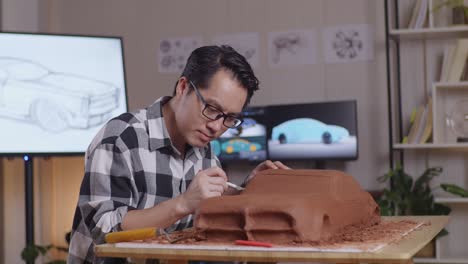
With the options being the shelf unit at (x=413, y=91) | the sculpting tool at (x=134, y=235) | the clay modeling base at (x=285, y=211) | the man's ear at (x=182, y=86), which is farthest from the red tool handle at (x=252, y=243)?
the shelf unit at (x=413, y=91)

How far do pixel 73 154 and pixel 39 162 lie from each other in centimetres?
115

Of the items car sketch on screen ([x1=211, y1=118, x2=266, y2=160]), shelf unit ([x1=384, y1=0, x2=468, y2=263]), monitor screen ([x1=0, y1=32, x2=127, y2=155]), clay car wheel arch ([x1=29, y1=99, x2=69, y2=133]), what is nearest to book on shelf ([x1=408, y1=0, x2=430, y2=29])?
shelf unit ([x1=384, y1=0, x2=468, y2=263])

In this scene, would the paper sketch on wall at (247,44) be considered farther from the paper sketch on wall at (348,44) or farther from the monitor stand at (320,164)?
the monitor stand at (320,164)

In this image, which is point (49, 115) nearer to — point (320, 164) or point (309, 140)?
point (309, 140)

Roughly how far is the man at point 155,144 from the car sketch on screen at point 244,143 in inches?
95.2

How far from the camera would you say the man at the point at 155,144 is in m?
1.83

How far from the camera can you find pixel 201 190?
1.60 metres

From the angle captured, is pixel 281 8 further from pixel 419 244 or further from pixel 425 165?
pixel 419 244

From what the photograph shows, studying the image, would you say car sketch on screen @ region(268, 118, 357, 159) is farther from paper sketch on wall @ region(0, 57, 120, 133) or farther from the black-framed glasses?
the black-framed glasses

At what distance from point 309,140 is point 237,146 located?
0.44 meters

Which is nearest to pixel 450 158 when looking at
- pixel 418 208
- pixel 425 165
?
pixel 425 165

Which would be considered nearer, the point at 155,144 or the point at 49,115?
the point at 155,144

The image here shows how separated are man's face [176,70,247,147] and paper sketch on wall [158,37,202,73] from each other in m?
2.92

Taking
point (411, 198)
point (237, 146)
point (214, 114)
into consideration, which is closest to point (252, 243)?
point (214, 114)
